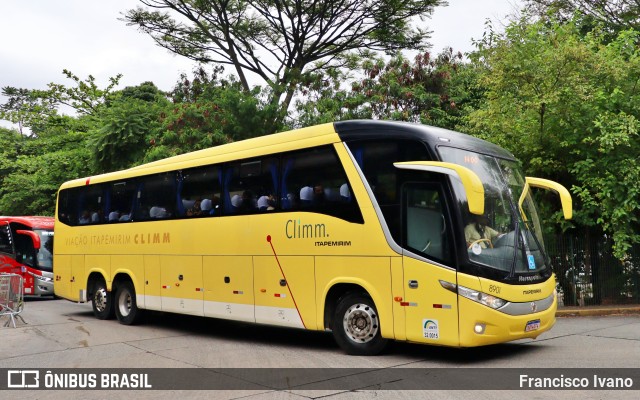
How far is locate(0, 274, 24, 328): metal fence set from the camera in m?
15.6

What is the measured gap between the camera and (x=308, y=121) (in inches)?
930

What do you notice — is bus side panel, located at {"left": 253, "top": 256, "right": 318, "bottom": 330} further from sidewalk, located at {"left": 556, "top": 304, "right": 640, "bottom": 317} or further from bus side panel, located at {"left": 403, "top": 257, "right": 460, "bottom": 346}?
sidewalk, located at {"left": 556, "top": 304, "right": 640, "bottom": 317}

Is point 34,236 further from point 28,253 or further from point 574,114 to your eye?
point 574,114

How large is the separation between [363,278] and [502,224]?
84.9 inches

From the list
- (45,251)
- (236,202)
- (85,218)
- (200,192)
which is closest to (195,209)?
(200,192)

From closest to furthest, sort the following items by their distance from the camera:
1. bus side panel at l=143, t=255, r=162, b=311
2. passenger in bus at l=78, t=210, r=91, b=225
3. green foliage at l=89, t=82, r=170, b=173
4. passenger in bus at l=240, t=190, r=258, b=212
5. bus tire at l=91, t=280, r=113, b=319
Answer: passenger in bus at l=240, t=190, r=258, b=212
bus side panel at l=143, t=255, r=162, b=311
bus tire at l=91, t=280, r=113, b=319
passenger in bus at l=78, t=210, r=91, b=225
green foliage at l=89, t=82, r=170, b=173

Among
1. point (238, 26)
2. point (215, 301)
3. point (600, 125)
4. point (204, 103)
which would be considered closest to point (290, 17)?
point (238, 26)

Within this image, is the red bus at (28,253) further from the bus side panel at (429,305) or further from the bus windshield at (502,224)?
the bus windshield at (502,224)

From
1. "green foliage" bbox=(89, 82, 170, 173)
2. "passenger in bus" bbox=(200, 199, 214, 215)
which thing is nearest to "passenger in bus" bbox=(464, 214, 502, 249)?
"passenger in bus" bbox=(200, 199, 214, 215)

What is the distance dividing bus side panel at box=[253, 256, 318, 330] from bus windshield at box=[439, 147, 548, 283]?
9.29 ft

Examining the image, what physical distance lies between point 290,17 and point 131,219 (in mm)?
14507

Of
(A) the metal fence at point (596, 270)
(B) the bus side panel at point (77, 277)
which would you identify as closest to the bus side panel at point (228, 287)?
(B) the bus side panel at point (77, 277)

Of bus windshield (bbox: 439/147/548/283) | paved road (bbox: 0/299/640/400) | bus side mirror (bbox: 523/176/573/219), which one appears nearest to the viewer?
paved road (bbox: 0/299/640/400)

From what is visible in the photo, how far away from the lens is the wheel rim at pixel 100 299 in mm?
15977
